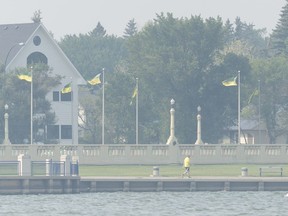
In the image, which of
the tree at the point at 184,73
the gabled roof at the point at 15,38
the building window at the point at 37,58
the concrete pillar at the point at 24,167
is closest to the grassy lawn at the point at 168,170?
the concrete pillar at the point at 24,167

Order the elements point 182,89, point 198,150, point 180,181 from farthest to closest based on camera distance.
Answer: point 182,89 → point 198,150 → point 180,181

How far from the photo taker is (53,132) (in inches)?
6043

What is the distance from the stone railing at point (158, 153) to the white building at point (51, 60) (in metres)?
30.1

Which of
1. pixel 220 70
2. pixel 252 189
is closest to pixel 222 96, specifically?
pixel 220 70

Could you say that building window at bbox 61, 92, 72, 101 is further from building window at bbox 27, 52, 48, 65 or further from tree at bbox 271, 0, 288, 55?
tree at bbox 271, 0, 288, 55

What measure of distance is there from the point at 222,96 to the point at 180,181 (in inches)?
1796

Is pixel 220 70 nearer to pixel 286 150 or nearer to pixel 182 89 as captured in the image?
pixel 182 89

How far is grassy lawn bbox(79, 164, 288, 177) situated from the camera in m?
110

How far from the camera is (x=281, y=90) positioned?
159875 millimetres

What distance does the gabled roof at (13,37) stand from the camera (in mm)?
152375

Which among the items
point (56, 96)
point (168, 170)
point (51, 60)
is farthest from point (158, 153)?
point (51, 60)

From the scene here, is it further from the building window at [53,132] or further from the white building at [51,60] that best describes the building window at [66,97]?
the building window at [53,132]

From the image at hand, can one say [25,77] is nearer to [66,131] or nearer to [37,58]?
[37,58]

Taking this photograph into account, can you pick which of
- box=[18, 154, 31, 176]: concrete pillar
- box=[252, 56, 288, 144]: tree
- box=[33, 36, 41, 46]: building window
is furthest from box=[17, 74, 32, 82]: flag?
box=[18, 154, 31, 176]: concrete pillar
